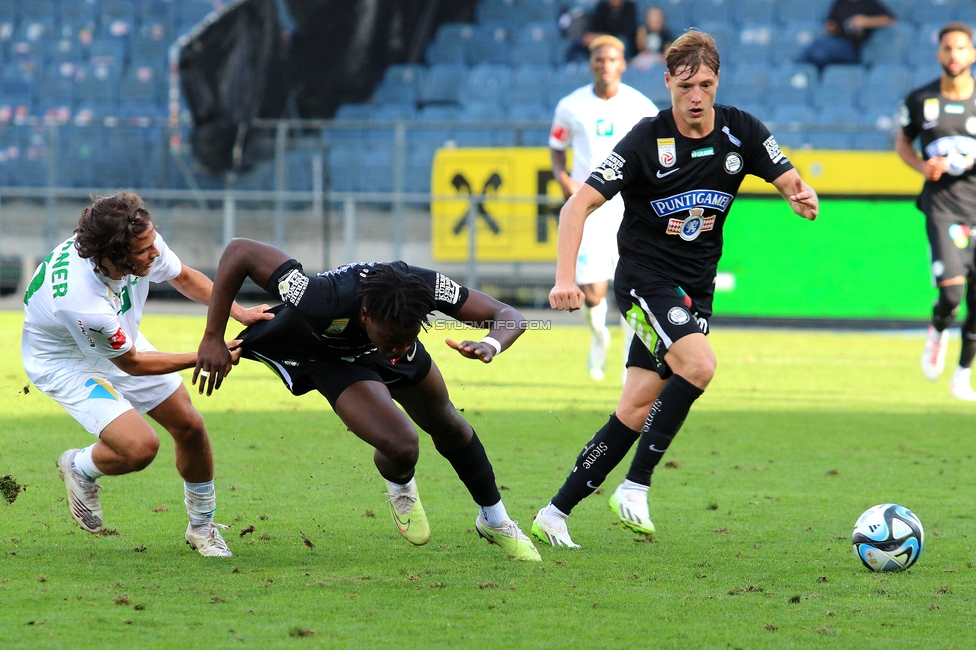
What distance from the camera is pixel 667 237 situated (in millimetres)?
5258

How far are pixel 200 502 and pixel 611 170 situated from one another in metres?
2.20

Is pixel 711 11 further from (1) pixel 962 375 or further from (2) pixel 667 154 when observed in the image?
(2) pixel 667 154

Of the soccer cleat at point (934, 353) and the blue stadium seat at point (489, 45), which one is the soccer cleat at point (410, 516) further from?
the blue stadium seat at point (489, 45)

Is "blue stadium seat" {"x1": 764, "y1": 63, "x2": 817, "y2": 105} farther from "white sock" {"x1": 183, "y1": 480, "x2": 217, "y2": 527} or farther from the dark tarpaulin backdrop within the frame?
"white sock" {"x1": 183, "y1": 480, "x2": 217, "y2": 527}

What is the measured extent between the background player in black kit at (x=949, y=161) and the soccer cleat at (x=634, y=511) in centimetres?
517

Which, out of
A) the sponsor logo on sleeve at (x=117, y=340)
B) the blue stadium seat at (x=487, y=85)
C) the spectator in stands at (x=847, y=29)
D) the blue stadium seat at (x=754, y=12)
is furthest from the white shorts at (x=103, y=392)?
the blue stadium seat at (x=754, y=12)

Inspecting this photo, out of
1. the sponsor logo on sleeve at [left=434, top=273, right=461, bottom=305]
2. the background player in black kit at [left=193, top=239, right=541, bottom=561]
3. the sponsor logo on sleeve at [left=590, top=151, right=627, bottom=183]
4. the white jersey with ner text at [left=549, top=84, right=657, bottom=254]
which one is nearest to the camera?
the background player in black kit at [left=193, top=239, right=541, bottom=561]

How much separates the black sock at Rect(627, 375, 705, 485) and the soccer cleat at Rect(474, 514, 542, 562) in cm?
56

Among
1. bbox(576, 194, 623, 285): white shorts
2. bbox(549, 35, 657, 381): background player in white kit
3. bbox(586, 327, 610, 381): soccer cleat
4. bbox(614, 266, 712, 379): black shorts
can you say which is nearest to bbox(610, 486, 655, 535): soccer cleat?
bbox(614, 266, 712, 379): black shorts

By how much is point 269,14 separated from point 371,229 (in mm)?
4364

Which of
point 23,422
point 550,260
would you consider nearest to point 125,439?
point 23,422

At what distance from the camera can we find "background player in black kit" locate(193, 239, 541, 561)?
14.4 feet

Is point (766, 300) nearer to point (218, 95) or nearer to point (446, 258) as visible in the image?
point (446, 258)

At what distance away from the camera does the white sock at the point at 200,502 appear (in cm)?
492
